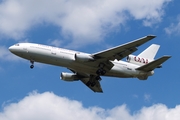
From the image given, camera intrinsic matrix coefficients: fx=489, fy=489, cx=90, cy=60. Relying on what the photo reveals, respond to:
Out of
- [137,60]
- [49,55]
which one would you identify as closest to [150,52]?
[137,60]

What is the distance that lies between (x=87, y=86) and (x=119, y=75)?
9.35 m

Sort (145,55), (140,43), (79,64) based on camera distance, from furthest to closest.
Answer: (145,55) < (79,64) < (140,43)

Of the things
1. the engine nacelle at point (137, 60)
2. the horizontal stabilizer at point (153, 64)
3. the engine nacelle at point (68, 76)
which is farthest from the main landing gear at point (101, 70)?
the engine nacelle at point (68, 76)

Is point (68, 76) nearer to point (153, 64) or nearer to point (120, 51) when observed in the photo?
point (120, 51)

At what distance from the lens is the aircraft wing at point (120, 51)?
67.5 metres

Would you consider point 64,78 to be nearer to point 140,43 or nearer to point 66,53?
point 66,53

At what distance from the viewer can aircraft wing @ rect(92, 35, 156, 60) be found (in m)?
67.5

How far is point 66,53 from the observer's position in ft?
235

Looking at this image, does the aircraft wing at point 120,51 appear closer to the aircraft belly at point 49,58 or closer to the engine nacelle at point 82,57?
the engine nacelle at point 82,57

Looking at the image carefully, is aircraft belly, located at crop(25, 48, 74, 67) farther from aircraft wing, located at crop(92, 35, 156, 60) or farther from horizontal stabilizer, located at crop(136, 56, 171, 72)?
horizontal stabilizer, located at crop(136, 56, 171, 72)

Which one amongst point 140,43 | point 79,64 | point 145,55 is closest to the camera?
point 140,43

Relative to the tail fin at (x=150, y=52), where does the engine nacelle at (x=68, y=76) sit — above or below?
below

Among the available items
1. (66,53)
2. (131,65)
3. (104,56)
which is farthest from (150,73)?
(66,53)

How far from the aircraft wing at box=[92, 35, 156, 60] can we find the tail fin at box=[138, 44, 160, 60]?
882 centimetres
